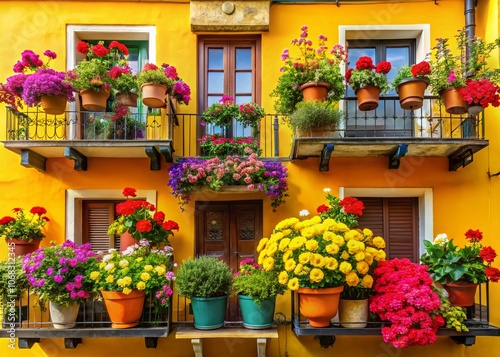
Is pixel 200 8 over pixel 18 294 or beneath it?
over

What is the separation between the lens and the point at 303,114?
627cm

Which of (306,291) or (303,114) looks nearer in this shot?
(306,291)

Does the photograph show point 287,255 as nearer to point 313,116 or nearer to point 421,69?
point 313,116

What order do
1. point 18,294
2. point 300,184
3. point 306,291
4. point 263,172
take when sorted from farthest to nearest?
1. point 300,184
2. point 263,172
3. point 18,294
4. point 306,291

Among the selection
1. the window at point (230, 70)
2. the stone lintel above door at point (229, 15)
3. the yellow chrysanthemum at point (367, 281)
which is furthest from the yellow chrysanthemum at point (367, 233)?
the stone lintel above door at point (229, 15)

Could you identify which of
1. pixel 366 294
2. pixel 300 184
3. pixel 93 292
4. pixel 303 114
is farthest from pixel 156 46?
pixel 366 294

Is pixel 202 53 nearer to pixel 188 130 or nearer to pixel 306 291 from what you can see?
pixel 188 130

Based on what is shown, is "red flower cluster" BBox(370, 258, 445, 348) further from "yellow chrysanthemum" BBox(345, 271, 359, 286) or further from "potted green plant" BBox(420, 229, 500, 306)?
"yellow chrysanthemum" BBox(345, 271, 359, 286)

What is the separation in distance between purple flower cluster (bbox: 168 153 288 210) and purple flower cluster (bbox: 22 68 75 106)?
6.39 ft

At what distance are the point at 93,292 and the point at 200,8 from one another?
4.75m

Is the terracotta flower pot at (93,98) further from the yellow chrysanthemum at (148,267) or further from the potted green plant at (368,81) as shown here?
the potted green plant at (368,81)

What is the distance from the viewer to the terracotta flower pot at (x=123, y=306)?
230 inches

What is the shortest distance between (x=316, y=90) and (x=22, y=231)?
4.92 meters

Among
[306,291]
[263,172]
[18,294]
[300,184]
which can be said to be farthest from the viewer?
[300,184]
